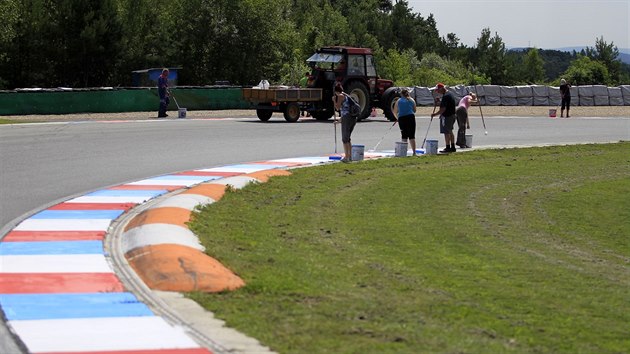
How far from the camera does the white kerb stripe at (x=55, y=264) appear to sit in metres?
8.55

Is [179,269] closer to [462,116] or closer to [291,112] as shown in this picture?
[462,116]

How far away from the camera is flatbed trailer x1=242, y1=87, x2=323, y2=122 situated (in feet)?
104

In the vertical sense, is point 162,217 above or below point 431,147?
above

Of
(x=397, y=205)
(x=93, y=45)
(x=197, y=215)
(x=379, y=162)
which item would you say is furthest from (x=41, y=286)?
(x=93, y=45)

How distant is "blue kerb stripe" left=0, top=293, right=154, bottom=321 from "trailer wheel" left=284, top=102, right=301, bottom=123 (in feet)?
80.5

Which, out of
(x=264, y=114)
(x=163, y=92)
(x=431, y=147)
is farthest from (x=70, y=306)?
(x=163, y=92)

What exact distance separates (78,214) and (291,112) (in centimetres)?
2050

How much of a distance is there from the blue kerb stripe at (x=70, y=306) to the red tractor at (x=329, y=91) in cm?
2402

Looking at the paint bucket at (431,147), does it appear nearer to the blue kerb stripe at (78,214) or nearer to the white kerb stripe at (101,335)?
the blue kerb stripe at (78,214)

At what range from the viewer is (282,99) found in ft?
104

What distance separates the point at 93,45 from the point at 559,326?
44433mm

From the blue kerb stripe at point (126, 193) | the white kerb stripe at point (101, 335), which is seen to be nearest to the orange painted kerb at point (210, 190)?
the blue kerb stripe at point (126, 193)

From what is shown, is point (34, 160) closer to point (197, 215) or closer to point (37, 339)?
point (197, 215)

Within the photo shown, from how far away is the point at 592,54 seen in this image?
11612cm
